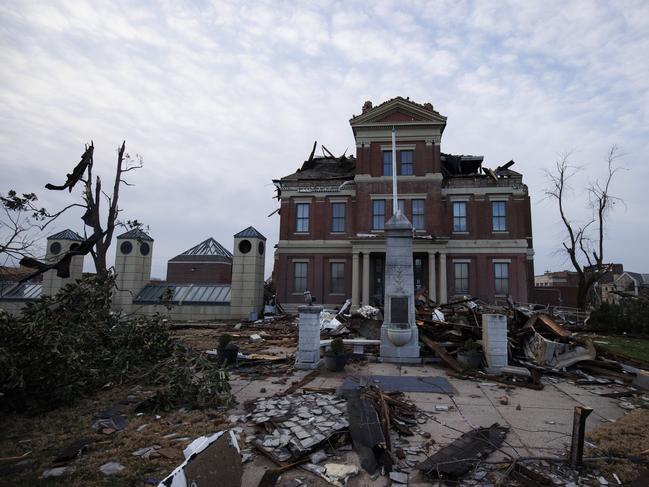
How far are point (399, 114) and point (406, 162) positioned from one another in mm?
3322

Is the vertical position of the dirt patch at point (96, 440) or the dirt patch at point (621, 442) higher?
the dirt patch at point (621, 442)

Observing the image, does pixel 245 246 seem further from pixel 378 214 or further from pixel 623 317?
pixel 623 317

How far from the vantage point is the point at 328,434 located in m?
4.86

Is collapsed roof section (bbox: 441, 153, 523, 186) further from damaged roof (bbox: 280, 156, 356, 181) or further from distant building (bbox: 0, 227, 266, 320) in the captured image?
distant building (bbox: 0, 227, 266, 320)

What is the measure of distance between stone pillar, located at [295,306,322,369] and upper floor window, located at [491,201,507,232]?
64.0 feet

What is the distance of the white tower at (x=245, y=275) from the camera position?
72.5 ft

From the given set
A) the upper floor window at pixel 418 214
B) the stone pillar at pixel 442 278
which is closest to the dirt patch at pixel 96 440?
the stone pillar at pixel 442 278

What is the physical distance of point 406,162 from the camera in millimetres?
25469

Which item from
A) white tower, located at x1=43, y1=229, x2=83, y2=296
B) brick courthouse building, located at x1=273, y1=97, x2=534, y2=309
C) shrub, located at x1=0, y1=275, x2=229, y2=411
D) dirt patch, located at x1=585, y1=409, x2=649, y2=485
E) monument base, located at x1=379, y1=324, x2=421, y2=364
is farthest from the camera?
brick courthouse building, located at x1=273, y1=97, x2=534, y2=309

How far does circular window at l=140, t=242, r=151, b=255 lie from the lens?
22016 millimetres

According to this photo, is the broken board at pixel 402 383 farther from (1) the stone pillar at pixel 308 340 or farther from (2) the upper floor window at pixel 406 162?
(2) the upper floor window at pixel 406 162

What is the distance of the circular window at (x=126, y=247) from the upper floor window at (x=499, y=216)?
76.5 feet

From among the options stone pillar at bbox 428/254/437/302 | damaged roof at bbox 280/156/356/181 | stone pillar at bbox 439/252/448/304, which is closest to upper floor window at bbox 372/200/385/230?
damaged roof at bbox 280/156/356/181

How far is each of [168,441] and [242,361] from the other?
17.3ft
